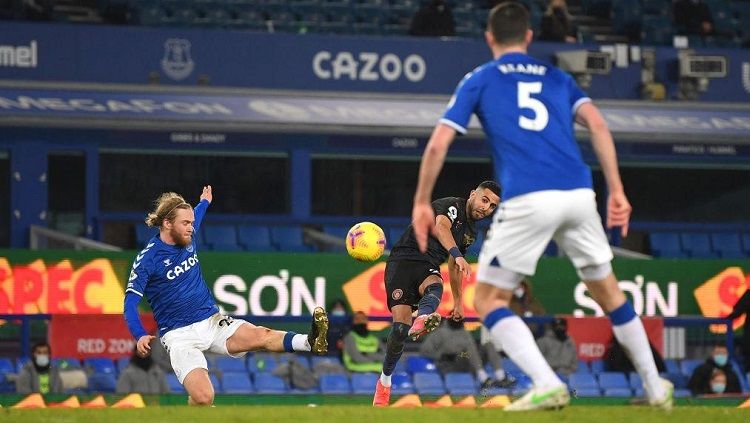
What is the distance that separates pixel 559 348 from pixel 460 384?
4.22 ft

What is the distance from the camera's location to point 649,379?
8469 millimetres

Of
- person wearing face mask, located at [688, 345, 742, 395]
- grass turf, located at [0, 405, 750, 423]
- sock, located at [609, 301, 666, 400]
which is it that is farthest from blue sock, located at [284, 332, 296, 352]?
person wearing face mask, located at [688, 345, 742, 395]

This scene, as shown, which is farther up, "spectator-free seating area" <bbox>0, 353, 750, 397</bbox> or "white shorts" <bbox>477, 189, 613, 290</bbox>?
"white shorts" <bbox>477, 189, 613, 290</bbox>

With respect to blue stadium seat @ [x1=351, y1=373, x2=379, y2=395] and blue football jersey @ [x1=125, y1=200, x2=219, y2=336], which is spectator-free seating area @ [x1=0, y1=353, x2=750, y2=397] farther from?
blue football jersey @ [x1=125, y1=200, x2=219, y2=336]

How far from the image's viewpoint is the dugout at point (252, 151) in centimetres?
2195

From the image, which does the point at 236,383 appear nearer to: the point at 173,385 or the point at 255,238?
the point at 173,385

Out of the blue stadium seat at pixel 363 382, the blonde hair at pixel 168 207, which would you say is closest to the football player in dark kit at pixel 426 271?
the blonde hair at pixel 168 207

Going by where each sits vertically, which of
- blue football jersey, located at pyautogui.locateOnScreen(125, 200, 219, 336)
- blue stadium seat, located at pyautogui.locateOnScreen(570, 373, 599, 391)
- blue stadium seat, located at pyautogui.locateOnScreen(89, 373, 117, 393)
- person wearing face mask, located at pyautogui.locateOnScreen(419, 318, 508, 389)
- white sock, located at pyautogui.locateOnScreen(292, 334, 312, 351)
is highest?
blue football jersey, located at pyautogui.locateOnScreen(125, 200, 219, 336)

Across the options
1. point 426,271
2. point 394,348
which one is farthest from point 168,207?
point 426,271

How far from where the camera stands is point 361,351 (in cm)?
1822

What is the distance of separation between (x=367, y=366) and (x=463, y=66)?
682 cm

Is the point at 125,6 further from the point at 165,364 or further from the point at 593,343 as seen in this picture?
the point at 593,343

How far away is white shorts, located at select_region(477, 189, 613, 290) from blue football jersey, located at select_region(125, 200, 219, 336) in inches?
142

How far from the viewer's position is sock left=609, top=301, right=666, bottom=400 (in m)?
8.48
